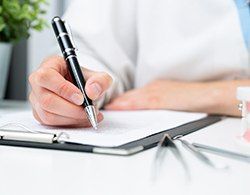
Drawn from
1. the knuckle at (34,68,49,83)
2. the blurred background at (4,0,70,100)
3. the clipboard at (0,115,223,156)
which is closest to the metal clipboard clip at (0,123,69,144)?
the clipboard at (0,115,223,156)

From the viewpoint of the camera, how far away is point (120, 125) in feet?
1.98

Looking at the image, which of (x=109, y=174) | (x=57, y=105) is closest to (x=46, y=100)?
(x=57, y=105)

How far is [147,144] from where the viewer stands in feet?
1.56

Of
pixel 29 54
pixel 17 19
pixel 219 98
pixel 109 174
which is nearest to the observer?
pixel 109 174

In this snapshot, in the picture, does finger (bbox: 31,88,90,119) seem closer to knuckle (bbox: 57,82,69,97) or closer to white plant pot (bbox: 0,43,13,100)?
knuckle (bbox: 57,82,69,97)

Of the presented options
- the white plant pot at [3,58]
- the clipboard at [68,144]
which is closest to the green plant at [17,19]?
the white plant pot at [3,58]

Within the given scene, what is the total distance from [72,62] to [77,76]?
0.03 m

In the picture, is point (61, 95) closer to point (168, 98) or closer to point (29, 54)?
point (168, 98)

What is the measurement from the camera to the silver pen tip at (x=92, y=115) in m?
0.56

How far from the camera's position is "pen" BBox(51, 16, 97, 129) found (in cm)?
57

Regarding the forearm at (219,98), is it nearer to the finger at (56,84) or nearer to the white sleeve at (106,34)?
Answer: the white sleeve at (106,34)

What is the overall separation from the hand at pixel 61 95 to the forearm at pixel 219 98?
282 mm

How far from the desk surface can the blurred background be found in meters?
0.80

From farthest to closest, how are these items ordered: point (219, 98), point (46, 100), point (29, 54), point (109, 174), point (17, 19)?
point (29, 54) < point (17, 19) < point (219, 98) < point (46, 100) < point (109, 174)
